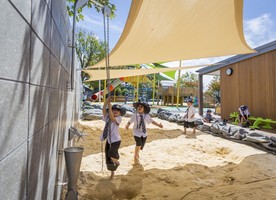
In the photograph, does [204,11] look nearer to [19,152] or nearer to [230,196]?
[230,196]

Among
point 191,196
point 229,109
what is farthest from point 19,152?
point 229,109

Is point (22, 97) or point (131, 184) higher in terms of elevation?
point (22, 97)

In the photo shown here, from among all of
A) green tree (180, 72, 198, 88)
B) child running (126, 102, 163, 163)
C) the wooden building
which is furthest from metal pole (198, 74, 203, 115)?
green tree (180, 72, 198, 88)

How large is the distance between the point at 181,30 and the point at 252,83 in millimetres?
6736

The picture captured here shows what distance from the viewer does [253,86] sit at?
900cm

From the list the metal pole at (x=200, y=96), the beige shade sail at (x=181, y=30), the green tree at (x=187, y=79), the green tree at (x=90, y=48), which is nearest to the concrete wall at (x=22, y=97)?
the beige shade sail at (x=181, y=30)

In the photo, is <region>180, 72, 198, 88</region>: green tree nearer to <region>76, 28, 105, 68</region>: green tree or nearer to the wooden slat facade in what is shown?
<region>76, 28, 105, 68</region>: green tree

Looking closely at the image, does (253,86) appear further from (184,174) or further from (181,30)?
(184,174)

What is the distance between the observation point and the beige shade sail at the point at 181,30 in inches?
117

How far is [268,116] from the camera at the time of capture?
8148 millimetres

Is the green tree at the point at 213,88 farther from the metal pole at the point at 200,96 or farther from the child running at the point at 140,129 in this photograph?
the child running at the point at 140,129

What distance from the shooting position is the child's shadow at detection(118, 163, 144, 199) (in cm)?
305

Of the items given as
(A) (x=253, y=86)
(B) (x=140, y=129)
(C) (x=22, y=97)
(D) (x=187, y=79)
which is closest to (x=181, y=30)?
(B) (x=140, y=129)

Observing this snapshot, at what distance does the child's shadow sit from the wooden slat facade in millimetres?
6643
